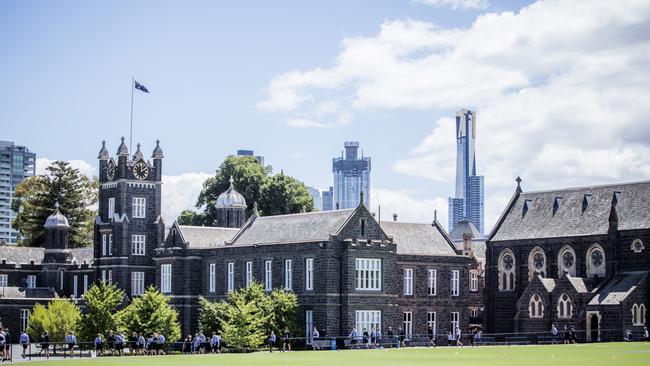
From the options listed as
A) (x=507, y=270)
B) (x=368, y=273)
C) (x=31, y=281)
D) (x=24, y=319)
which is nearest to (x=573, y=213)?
(x=507, y=270)

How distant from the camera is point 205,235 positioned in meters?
98.2

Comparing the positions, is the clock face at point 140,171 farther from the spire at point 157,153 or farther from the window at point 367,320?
the window at point 367,320

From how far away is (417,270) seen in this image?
303 feet

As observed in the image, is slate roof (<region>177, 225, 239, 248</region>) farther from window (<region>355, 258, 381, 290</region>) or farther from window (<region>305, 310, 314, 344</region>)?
window (<region>355, 258, 381, 290</region>)

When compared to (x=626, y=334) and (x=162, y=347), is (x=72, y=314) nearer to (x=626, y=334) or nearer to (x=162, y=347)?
(x=162, y=347)

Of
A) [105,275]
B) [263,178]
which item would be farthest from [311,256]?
[263,178]

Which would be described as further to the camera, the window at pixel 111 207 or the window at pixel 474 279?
the window at pixel 474 279

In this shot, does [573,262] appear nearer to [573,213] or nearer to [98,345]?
[573,213]

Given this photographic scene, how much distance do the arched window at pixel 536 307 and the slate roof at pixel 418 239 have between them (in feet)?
24.2

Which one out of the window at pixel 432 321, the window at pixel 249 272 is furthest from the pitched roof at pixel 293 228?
the window at pixel 432 321

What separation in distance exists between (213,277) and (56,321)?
1248 cm

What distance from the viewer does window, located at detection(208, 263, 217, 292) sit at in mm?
93750

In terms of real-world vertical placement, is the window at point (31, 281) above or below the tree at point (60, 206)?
below

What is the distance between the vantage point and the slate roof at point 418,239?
9325 centimetres
